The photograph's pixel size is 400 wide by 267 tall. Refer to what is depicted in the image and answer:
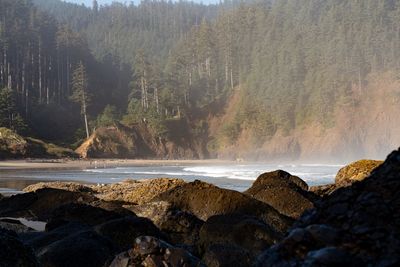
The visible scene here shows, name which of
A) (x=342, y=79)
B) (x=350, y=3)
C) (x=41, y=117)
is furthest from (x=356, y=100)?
(x=41, y=117)

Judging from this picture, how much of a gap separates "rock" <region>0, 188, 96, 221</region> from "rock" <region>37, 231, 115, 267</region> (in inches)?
283

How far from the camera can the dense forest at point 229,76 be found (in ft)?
258

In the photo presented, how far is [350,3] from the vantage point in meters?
92.4

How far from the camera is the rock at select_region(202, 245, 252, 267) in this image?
5.83 metres

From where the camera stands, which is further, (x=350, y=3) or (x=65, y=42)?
(x=65, y=42)

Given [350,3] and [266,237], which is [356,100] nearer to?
[350,3]

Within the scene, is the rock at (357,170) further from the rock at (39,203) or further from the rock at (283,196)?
the rock at (39,203)

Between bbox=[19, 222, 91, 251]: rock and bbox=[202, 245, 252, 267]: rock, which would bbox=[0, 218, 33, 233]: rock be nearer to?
bbox=[19, 222, 91, 251]: rock

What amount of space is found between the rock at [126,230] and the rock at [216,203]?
2696mm

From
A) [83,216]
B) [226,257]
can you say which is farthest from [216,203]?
[226,257]

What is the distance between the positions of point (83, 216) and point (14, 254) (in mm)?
5546

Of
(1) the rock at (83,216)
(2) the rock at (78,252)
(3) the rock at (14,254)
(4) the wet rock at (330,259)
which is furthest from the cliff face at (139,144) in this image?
(4) the wet rock at (330,259)

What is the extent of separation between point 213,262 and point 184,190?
5.59 metres

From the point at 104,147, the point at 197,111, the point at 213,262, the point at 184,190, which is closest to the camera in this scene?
the point at 213,262
